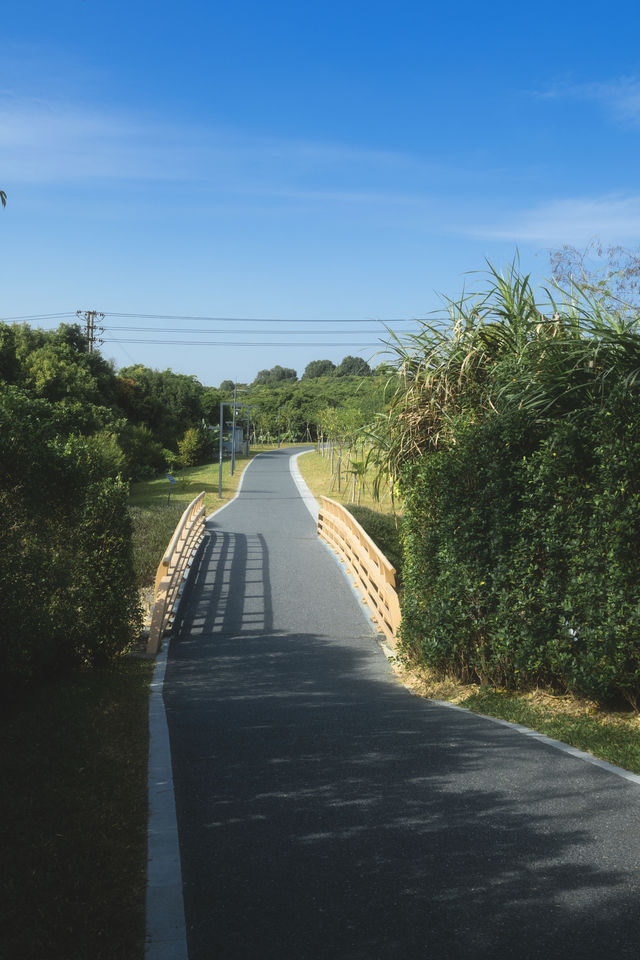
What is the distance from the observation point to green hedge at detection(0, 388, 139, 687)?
787 centimetres

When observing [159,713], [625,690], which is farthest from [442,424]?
[159,713]

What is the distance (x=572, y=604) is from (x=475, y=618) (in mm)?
1387

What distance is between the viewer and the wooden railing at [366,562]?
12086 mm

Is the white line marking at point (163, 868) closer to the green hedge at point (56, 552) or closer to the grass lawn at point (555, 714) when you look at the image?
the green hedge at point (56, 552)

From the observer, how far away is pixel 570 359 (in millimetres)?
7555

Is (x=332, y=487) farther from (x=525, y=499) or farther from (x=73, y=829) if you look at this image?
(x=73, y=829)

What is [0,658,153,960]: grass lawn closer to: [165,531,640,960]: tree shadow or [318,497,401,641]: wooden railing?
[165,531,640,960]: tree shadow

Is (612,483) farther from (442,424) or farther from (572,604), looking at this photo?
(442,424)

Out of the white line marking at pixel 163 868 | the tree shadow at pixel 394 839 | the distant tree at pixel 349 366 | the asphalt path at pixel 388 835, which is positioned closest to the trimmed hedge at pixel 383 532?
the asphalt path at pixel 388 835

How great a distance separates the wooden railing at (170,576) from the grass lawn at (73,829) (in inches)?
165

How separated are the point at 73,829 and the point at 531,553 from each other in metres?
4.77

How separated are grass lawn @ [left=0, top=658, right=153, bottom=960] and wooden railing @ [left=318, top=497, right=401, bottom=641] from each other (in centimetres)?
506

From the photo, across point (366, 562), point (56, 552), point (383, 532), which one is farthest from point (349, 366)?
point (56, 552)

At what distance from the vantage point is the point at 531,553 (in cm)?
758
